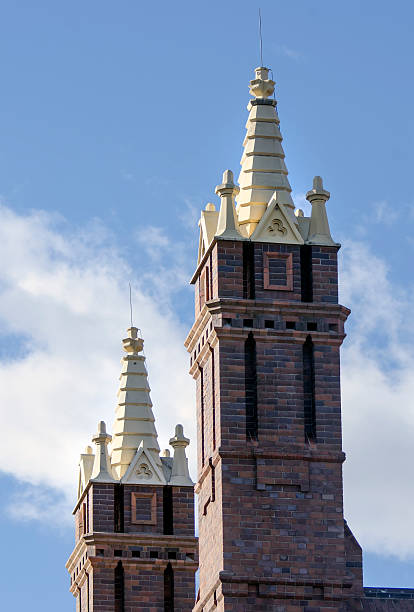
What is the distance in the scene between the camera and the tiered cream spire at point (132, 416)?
66.5 m

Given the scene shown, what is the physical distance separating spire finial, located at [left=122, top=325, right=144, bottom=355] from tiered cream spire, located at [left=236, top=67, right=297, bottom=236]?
569 inches

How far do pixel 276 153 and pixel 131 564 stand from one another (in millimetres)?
14942

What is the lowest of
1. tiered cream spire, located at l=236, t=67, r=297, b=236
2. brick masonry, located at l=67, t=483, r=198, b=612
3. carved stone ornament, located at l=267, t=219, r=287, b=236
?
brick masonry, located at l=67, t=483, r=198, b=612

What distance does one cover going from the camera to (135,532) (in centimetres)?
6462

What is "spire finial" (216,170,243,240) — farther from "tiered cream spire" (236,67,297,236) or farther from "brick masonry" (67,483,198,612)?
"brick masonry" (67,483,198,612)

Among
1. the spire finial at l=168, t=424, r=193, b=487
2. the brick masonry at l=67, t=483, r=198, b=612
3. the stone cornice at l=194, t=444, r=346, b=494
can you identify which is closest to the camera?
the stone cornice at l=194, t=444, r=346, b=494

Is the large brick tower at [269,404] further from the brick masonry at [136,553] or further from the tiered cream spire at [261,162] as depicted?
the brick masonry at [136,553]

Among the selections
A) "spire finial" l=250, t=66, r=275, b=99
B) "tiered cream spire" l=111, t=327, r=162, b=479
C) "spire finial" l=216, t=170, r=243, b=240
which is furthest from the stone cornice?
"tiered cream spire" l=111, t=327, r=162, b=479

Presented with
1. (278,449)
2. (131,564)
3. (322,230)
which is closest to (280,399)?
(278,449)

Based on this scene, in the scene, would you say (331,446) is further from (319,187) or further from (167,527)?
(167,527)

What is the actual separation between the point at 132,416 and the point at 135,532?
171 inches

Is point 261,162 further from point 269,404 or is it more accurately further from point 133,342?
point 133,342

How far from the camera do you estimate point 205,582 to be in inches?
2058

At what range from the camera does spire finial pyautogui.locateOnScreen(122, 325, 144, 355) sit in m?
69.0
